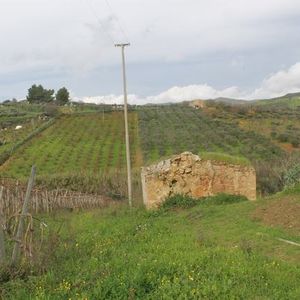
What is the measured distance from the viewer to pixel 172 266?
7844mm

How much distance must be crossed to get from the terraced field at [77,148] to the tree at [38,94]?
2616 centimetres

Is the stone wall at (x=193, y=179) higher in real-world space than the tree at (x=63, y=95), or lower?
lower

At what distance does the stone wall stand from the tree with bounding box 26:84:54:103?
3221 inches

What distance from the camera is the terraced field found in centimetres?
4947

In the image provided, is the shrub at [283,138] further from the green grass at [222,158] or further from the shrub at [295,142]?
the green grass at [222,158]

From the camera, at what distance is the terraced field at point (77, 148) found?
162 ft

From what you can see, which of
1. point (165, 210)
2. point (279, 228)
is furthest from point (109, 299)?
point (165, 210)

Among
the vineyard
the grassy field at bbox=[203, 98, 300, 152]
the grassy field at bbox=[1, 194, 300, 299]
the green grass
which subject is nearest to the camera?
the grassy field at bbox=[1, 194, 300, 299]

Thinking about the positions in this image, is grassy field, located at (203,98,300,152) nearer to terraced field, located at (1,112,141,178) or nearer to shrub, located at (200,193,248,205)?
terraced field, located at (1,112,141,178)

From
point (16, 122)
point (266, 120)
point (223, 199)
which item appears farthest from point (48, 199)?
point (266, 120)

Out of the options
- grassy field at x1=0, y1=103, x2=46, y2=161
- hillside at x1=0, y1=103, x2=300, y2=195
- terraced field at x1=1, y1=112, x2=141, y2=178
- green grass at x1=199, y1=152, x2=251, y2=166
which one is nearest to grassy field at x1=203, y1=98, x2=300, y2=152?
hillside at x1=0, y1=103, x2=300, y2=195

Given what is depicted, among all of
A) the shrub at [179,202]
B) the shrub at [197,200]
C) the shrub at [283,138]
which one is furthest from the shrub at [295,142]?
the shrub at [179,202]

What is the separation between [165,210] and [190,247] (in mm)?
8101

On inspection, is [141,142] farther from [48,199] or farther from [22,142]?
[48,199]
